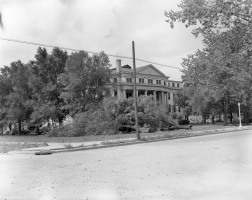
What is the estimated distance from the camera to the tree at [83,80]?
131 feet

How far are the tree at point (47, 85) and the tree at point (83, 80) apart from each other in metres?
2.56

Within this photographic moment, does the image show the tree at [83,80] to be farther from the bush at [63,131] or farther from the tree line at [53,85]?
the bush at [63,131]

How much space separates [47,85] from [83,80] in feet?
23.6

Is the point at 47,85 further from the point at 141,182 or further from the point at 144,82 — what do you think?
the point at 144,82

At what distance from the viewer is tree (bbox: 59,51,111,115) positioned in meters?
39.8

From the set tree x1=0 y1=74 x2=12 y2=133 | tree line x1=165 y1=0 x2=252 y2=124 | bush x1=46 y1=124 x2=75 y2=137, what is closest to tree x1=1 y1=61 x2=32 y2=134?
tree x1=0 y1=74 x2=12 y2=133

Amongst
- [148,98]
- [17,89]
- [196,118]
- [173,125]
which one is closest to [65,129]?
[148,98]

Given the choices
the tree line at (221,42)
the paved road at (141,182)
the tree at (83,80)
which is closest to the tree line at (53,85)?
the tree at (83,80)

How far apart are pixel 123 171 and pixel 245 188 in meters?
4.05

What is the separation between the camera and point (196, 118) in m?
91.3

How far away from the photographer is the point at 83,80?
40062mm

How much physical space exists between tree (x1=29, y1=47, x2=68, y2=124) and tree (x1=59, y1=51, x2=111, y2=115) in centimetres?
256

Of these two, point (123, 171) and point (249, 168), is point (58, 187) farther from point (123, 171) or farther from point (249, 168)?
point (249, 168)

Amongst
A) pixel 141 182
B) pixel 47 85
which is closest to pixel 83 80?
pixel 47 85
